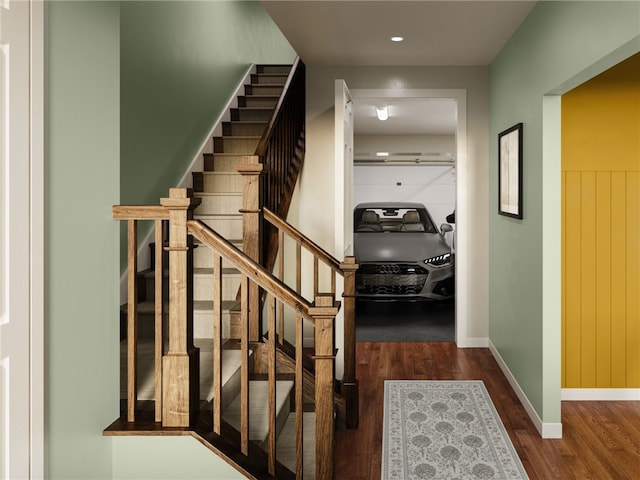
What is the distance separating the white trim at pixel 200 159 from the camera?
4.69 meters

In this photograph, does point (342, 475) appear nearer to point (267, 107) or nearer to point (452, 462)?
point (452, 462)

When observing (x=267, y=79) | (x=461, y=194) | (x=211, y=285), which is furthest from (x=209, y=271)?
(x=267, y=79)

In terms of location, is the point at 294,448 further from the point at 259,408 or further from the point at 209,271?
the point at 209,271

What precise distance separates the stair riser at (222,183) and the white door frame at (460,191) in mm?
1355

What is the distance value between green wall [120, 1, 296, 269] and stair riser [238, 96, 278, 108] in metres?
0.16

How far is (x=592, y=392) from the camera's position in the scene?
4.46 m

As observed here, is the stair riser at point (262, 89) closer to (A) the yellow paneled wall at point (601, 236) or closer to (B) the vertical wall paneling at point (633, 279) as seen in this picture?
(A) the yellow paneled wall at point (601, 236)

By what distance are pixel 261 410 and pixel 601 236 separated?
2647mm

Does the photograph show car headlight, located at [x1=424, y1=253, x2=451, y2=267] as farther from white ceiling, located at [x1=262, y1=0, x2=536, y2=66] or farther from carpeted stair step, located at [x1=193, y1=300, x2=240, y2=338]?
carpeted stair step, located at [x1=193, y1=300, x2=240, y2=338]

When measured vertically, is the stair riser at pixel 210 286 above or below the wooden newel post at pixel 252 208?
below

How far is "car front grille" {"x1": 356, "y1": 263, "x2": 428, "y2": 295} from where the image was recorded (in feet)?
24.5

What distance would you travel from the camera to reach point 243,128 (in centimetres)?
635

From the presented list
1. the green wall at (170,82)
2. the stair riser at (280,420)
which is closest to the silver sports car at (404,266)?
the green wall at (170,82)

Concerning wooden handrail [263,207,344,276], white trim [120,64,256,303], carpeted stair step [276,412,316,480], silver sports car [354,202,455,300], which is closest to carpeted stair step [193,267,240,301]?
wooden handrail [263,207,344,276]
